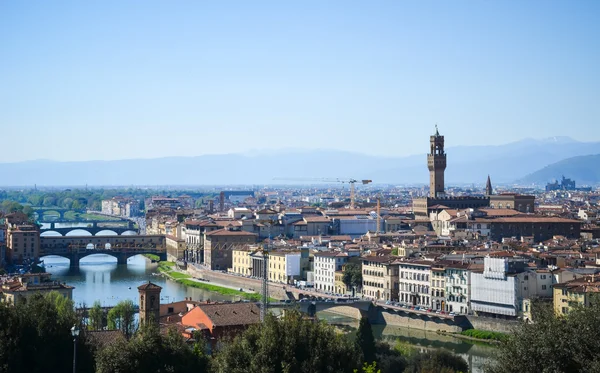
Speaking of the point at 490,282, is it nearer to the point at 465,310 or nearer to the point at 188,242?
the point at 465,310

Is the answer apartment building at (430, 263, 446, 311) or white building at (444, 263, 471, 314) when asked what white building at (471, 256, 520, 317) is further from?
apartment building at (430, 263, 446, 311)

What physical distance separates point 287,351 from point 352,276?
25358mm

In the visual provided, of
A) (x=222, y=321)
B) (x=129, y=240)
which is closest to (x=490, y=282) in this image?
(x=222, y=321)

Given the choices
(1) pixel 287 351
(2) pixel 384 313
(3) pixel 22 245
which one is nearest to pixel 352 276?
(2) pixel 384 313

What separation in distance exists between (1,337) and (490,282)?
64.5ft

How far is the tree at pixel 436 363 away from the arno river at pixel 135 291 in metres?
2.14

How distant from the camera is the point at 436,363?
79.3 feet

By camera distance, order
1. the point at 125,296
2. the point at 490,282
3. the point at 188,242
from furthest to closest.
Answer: the point at 188,242 → the point at 125,296 → the point at 490,282

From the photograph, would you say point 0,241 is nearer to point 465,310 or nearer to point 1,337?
point 465,310

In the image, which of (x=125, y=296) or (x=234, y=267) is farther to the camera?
(x=234, y=267)

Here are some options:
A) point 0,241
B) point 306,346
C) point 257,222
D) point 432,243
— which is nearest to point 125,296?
point 432,243

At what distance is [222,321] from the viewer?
2528cm

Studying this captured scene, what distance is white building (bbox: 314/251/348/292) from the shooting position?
44062mm

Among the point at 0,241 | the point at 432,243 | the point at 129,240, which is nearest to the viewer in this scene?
the point at 432,243
